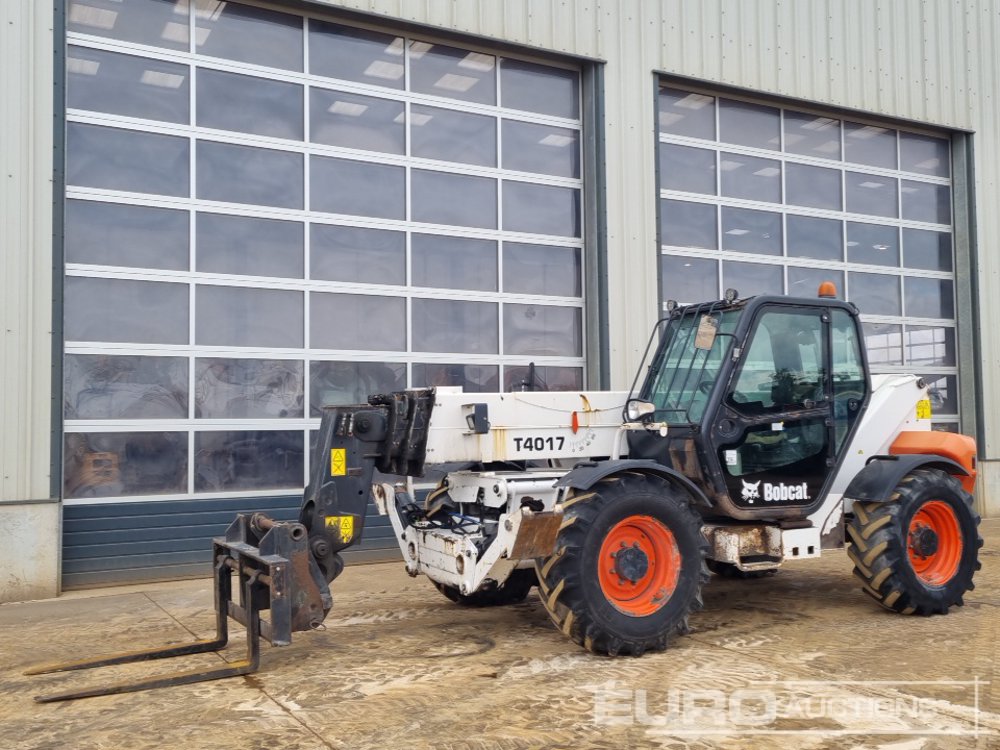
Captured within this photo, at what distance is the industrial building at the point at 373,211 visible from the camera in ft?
29.7

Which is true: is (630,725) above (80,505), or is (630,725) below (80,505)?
below

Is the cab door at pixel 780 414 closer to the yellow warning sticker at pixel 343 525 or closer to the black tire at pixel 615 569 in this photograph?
the black tire at pixel 615 569

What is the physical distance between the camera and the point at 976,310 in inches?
579

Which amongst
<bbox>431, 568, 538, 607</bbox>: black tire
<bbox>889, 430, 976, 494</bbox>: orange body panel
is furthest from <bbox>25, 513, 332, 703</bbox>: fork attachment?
<bbox>889, 430, 976, 494</bbox>: orange body panel

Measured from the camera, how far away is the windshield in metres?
6.74

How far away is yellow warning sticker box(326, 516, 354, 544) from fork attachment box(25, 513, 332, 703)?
0.31 m

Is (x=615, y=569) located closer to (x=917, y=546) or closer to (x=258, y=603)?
(x=258, y=603)

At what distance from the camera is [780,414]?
22.4 feet

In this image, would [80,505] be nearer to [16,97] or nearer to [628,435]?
[16,97]

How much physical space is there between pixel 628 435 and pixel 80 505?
17.4 ft

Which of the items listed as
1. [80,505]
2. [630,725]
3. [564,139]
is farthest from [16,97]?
[630,725]

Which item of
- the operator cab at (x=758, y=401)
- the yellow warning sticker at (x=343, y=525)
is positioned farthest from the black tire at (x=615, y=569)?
the yellow warning sticker at (x=343, y=525)

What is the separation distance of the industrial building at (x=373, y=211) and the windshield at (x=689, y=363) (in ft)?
13.6

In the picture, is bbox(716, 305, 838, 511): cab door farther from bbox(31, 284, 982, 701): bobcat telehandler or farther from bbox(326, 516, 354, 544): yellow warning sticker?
bbox(326, 516, 354, 544): yellow warning sticker
